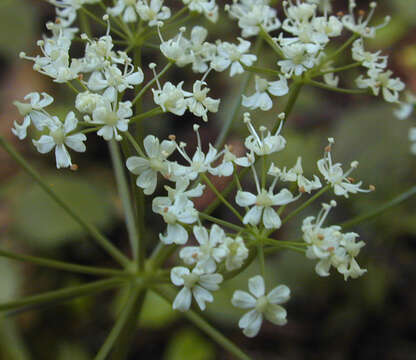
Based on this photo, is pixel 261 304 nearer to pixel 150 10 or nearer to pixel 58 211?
pixel 150 10

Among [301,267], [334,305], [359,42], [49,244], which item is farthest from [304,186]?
[49,244]

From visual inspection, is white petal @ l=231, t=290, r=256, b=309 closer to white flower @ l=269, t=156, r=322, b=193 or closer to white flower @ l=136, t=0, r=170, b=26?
white flower @ l=269, t=156, r=322, b=193

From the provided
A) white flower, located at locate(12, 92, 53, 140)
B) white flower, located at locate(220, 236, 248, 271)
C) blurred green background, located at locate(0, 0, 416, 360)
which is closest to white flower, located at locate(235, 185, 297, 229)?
white flower, located at locate(220, 236, 248, 271)

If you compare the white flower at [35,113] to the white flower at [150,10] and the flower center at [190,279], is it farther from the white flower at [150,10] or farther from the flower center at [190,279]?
the flower center at [190,279]

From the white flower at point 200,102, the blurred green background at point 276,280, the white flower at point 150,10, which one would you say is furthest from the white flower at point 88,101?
→ the blurred green background at point 276,280

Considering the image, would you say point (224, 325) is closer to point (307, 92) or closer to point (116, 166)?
point (116, 166)

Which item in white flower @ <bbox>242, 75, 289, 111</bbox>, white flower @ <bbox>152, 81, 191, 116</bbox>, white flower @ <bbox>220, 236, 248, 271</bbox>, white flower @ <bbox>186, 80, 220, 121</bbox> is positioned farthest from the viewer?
white flower @ <bbox>242, 75, 289, 111</bbox>

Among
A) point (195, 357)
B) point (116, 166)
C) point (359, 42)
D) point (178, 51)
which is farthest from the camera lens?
point (195, 357)
